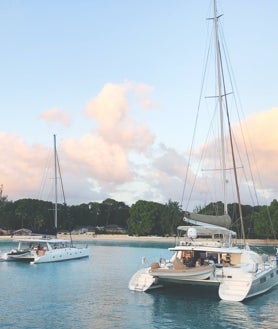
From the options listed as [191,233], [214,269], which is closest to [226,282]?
[214,269]

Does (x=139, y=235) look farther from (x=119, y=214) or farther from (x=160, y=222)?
(x=119, y=214)

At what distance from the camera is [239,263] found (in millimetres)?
26141

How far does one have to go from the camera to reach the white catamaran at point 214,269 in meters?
23.5

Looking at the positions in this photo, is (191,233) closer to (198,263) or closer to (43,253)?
(198,263)

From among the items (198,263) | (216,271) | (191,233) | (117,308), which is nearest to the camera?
(117,308)

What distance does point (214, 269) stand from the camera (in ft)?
79.8

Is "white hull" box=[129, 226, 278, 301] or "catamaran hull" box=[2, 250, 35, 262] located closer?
"white hull" box=[129, 226, 278, 301]

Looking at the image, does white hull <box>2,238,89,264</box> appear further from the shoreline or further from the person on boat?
the shoreline

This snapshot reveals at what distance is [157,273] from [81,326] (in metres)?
7.33

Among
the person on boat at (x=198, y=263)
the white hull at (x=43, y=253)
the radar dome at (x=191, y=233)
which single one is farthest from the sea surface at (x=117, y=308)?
the white hull at (x=43, y=253)

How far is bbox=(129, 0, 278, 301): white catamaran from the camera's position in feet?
77.2

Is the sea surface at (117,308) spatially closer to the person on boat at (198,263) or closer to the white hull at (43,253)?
the person on boat at (198,263)

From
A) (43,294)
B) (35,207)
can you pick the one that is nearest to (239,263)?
(43,294)

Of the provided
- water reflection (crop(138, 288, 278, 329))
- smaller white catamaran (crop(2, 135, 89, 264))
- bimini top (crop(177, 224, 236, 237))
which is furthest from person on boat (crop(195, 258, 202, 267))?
smaller white catamaran (crop(2, 135, 89, 264))
